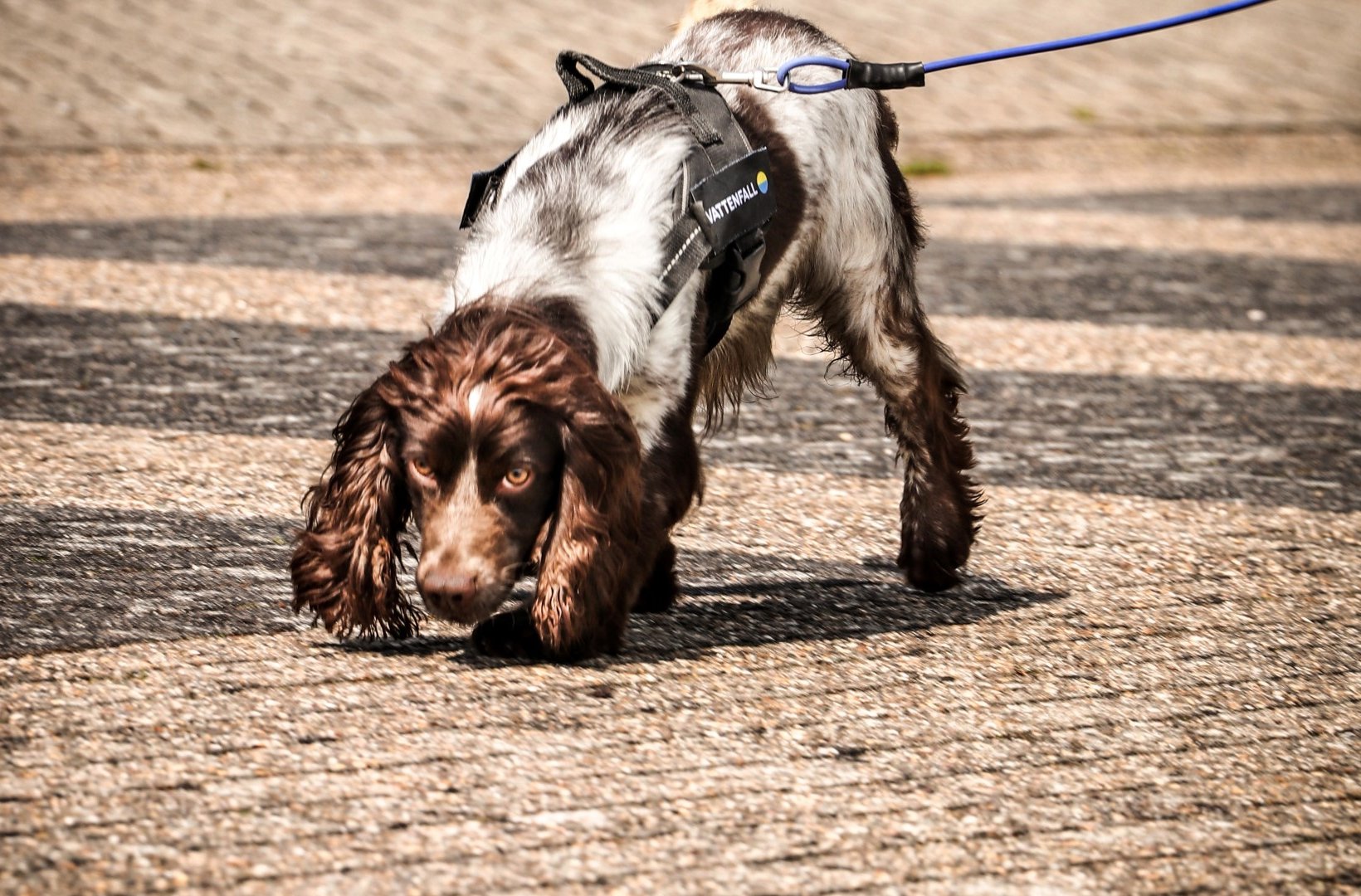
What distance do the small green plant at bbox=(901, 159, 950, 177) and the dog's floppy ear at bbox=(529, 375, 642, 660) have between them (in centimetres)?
771

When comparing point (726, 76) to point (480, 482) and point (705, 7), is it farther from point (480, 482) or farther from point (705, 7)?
point (480, 482)

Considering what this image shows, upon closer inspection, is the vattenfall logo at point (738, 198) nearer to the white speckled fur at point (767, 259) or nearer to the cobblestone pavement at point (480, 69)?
the white speckled fur at point (767, 259)

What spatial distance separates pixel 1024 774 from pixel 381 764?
4.11 ft

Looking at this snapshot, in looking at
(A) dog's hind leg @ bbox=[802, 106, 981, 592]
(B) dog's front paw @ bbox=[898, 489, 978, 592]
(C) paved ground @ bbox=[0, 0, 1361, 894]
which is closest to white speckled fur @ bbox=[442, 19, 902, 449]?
(A) dog's hind leg @ bbox=[802, 106, 981, 592]

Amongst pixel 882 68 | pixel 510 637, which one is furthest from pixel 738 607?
pixel 882 68

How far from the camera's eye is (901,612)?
4.49 meters

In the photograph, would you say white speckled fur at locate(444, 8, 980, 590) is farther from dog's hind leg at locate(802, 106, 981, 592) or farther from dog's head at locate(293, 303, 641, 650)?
dog's head at locate(293, 303, 641, 650)

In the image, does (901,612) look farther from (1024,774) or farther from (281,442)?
(281,442)

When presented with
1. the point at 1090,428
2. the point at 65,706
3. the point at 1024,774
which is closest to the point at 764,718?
the point at 1024,774

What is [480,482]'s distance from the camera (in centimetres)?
362

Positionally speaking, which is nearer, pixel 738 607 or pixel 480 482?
pixel 480 482

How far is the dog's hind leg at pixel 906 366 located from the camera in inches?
185

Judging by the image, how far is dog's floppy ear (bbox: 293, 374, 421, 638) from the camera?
12.3 ft

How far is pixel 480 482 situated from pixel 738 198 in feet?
3.11
